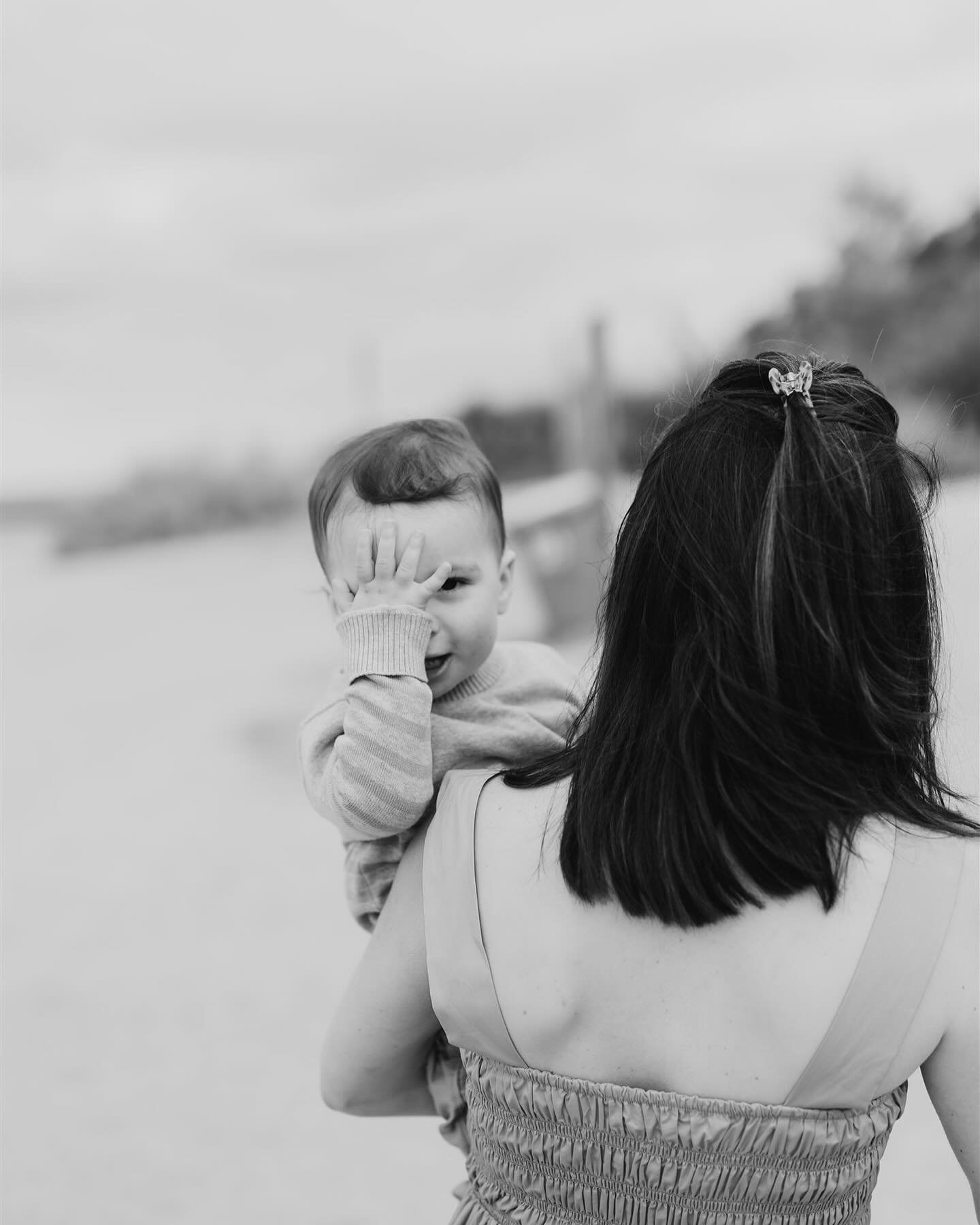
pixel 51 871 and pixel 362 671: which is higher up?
pixel 362 671

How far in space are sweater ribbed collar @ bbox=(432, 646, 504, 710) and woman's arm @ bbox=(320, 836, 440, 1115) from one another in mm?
212

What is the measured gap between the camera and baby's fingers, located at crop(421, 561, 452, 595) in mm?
1119

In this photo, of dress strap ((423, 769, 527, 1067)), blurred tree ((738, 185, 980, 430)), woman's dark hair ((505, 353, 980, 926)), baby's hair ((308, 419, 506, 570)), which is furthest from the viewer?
blurred tree ((738, 185, 980, 430))

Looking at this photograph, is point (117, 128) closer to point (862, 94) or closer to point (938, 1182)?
point (862, 94)

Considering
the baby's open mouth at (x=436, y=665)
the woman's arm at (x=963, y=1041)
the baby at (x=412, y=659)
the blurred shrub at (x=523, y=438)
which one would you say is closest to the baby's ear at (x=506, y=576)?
the baby at (x=412, y=659)

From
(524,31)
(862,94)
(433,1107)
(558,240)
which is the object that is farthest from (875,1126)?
(558,240)

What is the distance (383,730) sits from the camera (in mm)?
1047

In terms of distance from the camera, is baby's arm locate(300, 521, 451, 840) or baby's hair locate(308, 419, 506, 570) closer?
baby's arm locate(300, 521, 451, 840)

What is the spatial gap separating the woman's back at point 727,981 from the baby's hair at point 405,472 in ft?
1.29

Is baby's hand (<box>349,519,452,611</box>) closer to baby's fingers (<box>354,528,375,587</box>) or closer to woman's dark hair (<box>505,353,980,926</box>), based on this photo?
baby's fingers (<box>354,528,375,587</box>)

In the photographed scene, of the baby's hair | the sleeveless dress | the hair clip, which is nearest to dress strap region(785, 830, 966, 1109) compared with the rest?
the sleeveless dress

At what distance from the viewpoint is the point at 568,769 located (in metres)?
0.96

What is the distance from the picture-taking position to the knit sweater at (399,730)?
1048 millimetres

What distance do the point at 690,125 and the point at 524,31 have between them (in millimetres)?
Result: 3900
